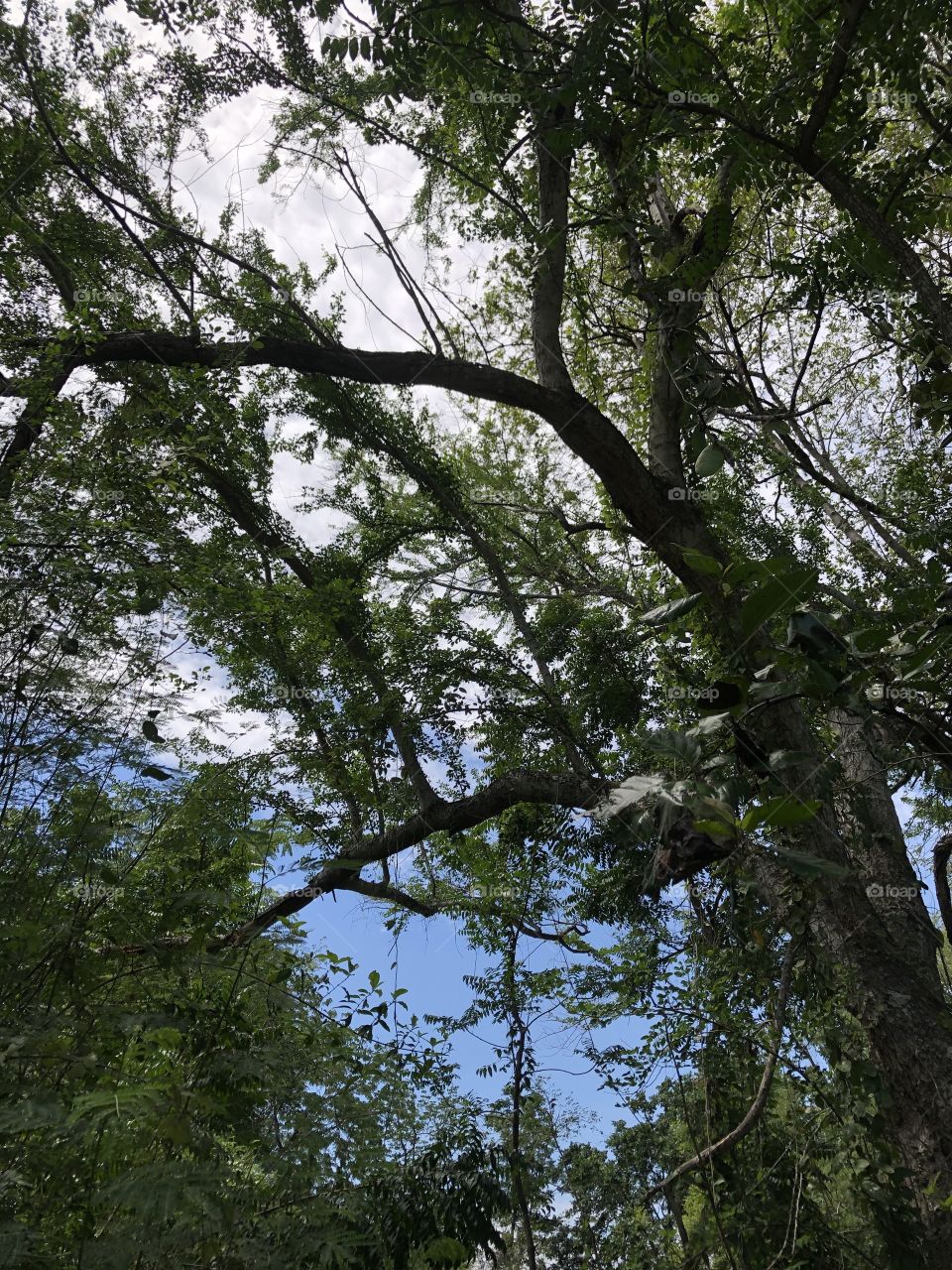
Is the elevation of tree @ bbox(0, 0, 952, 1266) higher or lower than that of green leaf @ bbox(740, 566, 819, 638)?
higher

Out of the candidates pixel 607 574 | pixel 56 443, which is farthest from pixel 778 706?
pixel 607 574

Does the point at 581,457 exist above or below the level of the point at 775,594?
above

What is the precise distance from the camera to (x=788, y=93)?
8.31 ft

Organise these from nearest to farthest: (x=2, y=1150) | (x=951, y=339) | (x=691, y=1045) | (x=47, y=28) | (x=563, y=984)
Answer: (x=2, y=1150) < (x=951, y=339) < (x=691, y=1045) < (x=47, y=28) < (x=563, y=984)

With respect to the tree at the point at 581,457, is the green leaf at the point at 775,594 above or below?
below

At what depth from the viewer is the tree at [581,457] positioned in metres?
2.26

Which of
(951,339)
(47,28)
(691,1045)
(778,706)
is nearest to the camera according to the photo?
(951,339)

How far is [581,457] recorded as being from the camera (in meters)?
3.44

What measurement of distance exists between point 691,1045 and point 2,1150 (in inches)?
110

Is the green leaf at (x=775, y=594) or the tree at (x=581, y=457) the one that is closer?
the green leaf at (x=775, y=594)

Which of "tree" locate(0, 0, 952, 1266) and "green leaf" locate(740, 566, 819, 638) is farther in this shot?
"tree" locate(0, 0, 952, 1266)

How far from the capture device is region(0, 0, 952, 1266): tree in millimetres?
2256

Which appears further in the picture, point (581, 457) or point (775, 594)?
point (581, 457)

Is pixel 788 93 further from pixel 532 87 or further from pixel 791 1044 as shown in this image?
pixel 791 1044
